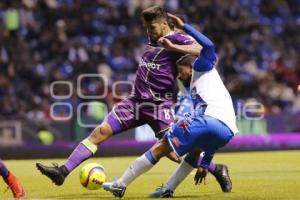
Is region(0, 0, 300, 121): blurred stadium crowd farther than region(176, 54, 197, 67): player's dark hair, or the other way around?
region(0, 0, 300, 121): blurred stadium crowd

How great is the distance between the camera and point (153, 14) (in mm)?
9547

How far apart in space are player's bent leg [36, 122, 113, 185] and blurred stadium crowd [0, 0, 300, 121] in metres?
9.54

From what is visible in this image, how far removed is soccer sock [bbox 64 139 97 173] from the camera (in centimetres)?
985

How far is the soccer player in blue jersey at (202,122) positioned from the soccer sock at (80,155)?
0.90 metres

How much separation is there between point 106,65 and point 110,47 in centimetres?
86

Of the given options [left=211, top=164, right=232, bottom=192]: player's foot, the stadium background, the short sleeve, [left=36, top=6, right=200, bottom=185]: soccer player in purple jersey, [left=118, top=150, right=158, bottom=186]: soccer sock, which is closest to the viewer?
[left=118, top=150, right=158, bottom=186]: soccer sock

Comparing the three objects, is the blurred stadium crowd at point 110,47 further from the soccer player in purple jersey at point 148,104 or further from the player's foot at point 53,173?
the player's foot at point 53,173

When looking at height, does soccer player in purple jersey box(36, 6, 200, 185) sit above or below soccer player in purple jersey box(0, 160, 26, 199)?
above

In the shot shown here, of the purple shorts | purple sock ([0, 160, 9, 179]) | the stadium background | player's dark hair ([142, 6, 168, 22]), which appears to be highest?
player's dark hair ([142, 6, 168, 22])

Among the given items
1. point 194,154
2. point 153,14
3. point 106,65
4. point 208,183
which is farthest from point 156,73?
point 106,65

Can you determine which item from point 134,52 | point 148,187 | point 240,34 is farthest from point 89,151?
point 240,34

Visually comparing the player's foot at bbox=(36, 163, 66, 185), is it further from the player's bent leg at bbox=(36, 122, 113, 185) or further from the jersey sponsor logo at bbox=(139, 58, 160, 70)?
the jersey sponsor logo at bbox=(139, 58, 160, 70)

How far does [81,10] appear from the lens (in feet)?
76.4

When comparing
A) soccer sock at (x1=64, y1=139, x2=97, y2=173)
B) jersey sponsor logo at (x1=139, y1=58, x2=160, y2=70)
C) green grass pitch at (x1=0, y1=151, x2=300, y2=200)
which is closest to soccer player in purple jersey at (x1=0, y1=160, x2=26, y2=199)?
green grass pitch at (x1=0, y1=151, x2=300, y2=200)
